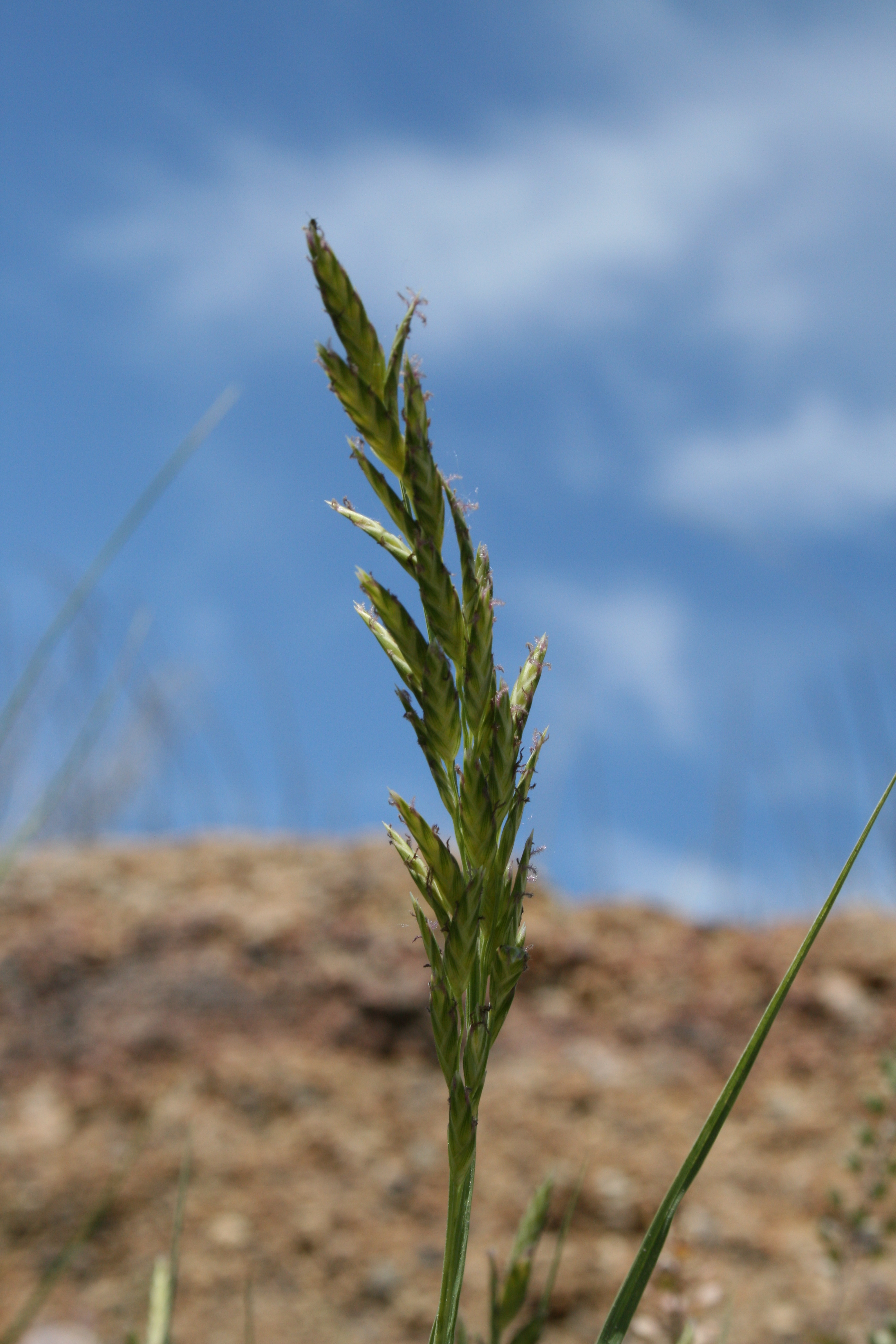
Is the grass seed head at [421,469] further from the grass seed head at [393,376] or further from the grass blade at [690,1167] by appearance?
the grass blade at [690,1167]

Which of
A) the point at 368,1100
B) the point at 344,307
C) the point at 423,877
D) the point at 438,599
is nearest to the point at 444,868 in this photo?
the point at 423,877

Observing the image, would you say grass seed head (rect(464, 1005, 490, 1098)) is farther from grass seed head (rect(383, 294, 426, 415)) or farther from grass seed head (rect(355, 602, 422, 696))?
grass seed head (rect(383, 294, 426, 415))

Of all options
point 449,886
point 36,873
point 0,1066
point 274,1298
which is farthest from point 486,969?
point 36,873

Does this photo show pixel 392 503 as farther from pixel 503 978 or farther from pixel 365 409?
pixel 503 978

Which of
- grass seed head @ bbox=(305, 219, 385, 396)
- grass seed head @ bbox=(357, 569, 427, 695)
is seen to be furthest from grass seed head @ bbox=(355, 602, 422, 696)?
grass seed head @ bbox=(305, 219, 385, 396)

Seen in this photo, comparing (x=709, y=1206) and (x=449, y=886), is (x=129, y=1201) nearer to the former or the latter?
(x=709, y=1206)

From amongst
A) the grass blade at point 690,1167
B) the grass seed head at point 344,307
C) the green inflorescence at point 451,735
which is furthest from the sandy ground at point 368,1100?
the grass seed head at point 344,307
